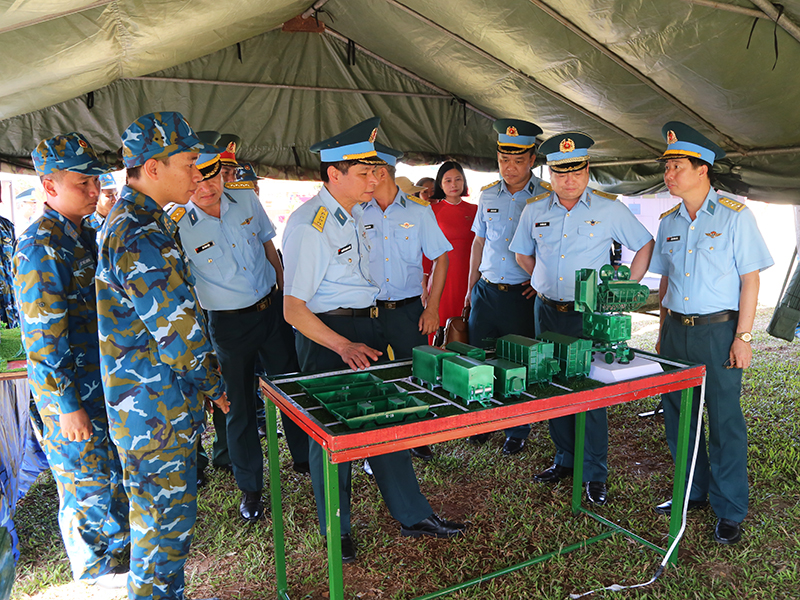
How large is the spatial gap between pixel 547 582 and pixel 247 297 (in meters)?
1.98

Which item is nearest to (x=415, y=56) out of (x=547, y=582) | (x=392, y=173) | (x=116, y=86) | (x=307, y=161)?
(x=307, y=161)

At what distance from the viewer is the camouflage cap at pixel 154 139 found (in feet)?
5.89

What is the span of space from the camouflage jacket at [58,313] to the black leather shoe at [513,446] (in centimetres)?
250

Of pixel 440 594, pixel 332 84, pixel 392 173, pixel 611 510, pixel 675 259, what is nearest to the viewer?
pixel 440 594

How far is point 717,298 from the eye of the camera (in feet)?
8.58

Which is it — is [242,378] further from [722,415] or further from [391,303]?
[722,415]

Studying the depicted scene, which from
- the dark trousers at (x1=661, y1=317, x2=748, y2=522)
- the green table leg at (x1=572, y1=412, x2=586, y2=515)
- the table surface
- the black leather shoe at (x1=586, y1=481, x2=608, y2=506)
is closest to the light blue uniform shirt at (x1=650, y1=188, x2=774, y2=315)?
the dark trousers at (x1=661, y1=317, x2=748, y2=522)

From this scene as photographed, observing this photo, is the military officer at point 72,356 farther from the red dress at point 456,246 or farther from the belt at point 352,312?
the red dress at point 456,246

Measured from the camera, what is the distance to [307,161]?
18.8ft

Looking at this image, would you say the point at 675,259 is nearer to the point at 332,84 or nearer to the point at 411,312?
the point at 411,312

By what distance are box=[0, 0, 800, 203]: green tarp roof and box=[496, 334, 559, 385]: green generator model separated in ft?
6.35

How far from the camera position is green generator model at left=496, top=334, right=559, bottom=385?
2045 mm

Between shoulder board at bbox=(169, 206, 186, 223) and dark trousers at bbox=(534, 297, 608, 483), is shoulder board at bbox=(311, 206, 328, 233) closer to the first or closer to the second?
shoulder board at bbox=(169, 206, 186, 223)

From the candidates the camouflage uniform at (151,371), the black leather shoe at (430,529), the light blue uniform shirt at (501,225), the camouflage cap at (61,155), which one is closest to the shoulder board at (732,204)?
the light blue uniform shirt at (501,225)
